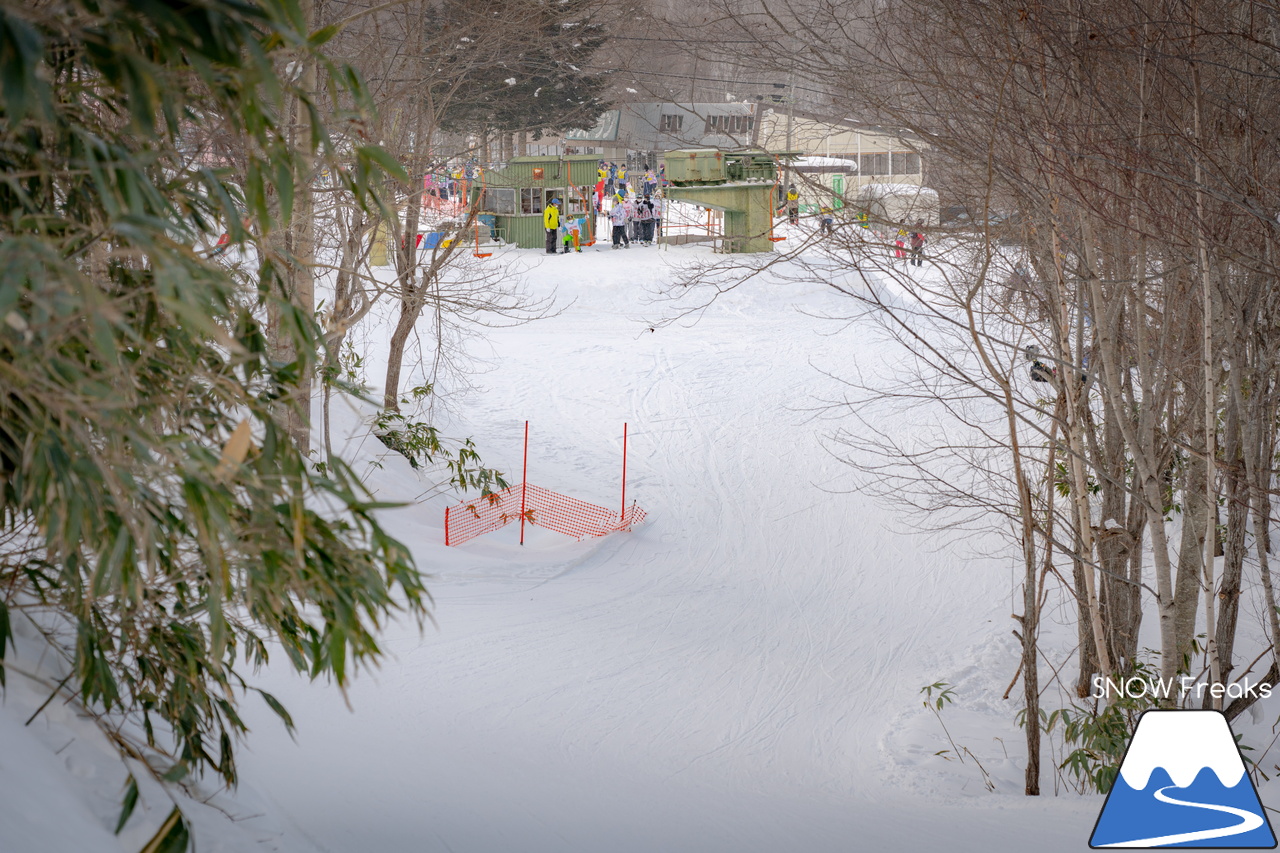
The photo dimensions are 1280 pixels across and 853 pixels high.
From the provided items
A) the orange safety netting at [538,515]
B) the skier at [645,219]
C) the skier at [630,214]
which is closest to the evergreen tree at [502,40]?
the orange safety netting at [538,515]

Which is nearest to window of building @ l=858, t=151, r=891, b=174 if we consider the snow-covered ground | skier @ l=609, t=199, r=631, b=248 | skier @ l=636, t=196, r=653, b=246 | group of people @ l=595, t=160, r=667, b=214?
group of people @ l=595, t=160, r=667, b=214

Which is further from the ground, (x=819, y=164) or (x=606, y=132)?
(x=606, y=132)

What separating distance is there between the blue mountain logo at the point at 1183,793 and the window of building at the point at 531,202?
24636 mm

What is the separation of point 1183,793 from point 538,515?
7852 millimetres

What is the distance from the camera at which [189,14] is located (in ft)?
4.75

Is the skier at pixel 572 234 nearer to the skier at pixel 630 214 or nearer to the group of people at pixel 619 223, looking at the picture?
the group of people at pixel 619 223

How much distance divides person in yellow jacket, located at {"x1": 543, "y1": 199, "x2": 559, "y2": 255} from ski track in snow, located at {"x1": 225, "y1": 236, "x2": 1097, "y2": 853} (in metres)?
10.7

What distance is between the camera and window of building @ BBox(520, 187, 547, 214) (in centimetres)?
2792

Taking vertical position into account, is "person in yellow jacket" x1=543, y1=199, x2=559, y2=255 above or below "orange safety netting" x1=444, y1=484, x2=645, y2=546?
above

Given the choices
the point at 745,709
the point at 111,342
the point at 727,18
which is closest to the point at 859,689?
the point at 745,709

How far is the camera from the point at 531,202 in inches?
1101

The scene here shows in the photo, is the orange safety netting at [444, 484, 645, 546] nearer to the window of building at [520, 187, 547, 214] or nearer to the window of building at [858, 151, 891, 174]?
the window of building at [520, 187, 547, 214]

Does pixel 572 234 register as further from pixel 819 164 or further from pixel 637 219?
pixel 819 164

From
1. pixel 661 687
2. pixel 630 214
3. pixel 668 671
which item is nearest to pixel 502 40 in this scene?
pixel 668 671
